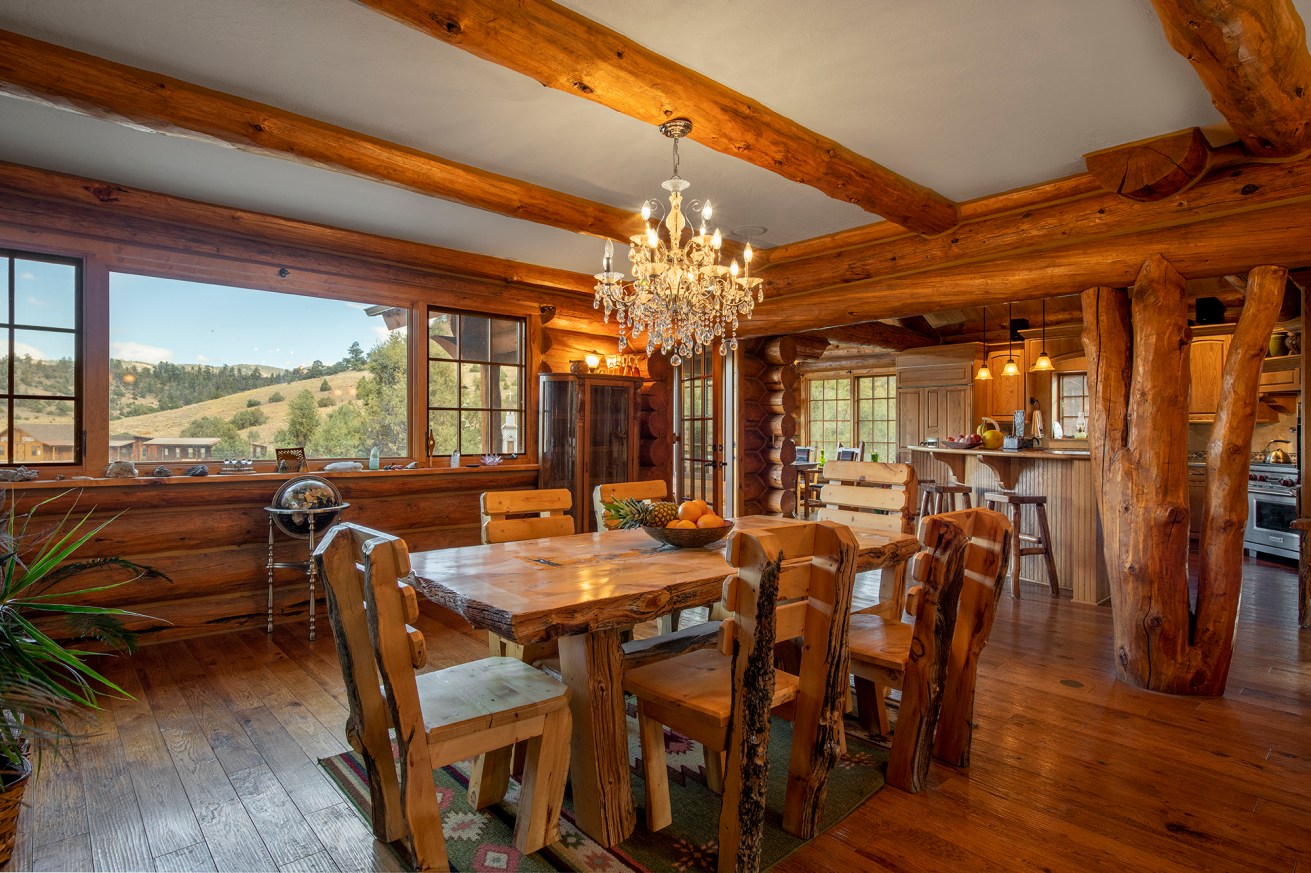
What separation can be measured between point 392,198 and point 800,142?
2398 millimetres

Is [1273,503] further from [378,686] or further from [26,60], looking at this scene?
[26,60]

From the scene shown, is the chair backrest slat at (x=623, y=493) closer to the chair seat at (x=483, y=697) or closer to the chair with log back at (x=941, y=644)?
the chair seat at (x=483, y=697)

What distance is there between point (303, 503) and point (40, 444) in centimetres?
142

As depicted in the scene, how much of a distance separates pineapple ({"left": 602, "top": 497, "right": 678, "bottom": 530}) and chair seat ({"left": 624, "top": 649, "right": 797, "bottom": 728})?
0.58 m

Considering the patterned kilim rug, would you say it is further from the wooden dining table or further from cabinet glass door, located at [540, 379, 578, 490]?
cabinet glass door, located at [540, 379, 578, 490]

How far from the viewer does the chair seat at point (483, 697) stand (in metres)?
1.82

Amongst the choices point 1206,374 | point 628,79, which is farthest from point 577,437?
point 1206,374

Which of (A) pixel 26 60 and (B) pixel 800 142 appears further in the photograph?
(B) pixel 800 142

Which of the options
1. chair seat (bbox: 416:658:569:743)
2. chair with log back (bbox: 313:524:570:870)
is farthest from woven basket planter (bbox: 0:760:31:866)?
chair seat (bbox: 416:658:569:743)

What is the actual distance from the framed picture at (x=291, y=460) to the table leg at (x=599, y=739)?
10.5 feet

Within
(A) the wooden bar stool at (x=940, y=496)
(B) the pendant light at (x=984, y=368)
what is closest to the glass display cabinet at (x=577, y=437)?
(A) the wooden bar stool at (x=940, y=496)

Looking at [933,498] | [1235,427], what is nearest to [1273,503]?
[933,498]

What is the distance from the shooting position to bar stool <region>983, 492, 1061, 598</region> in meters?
4.97

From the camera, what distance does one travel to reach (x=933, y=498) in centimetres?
592
